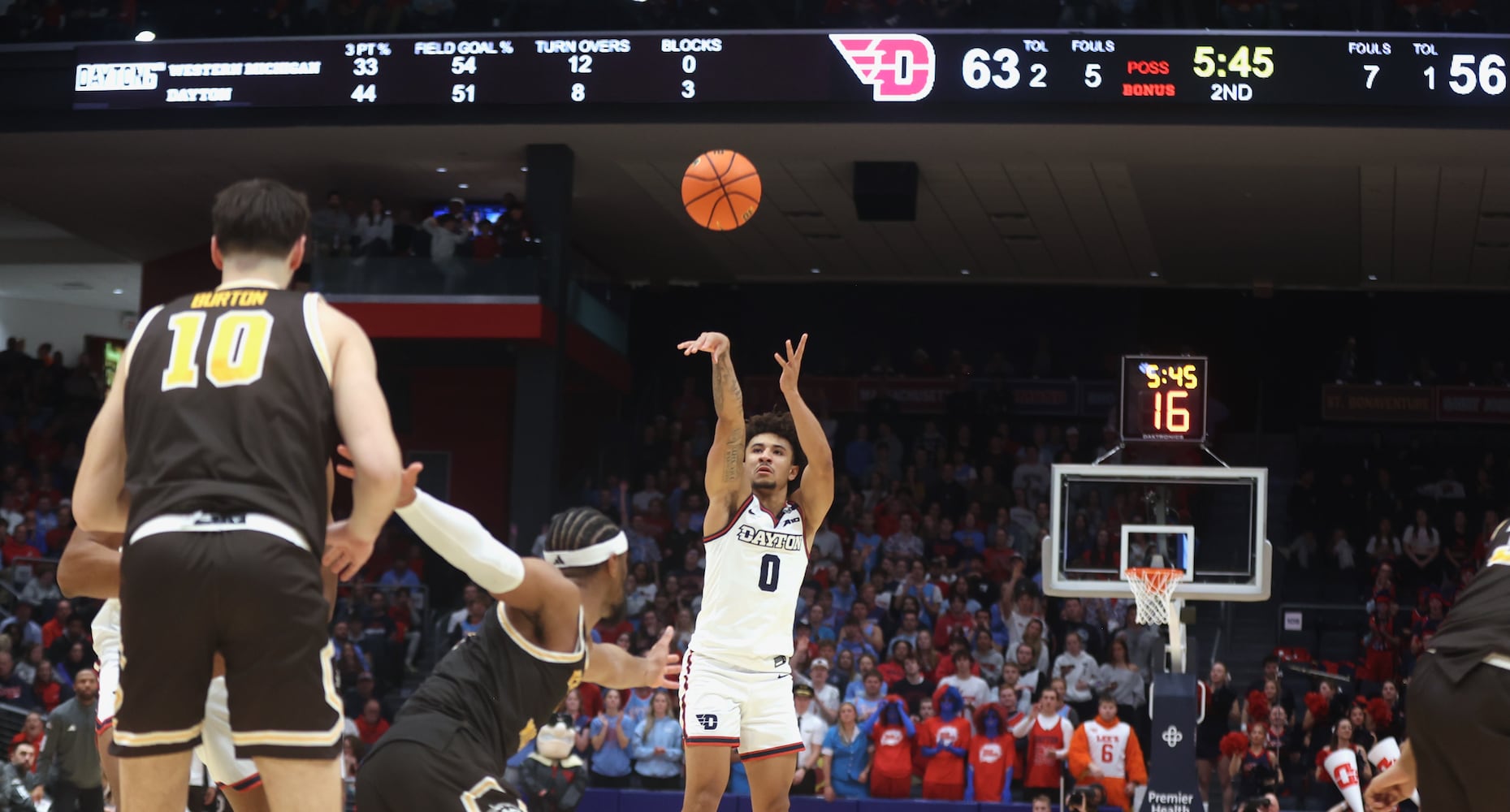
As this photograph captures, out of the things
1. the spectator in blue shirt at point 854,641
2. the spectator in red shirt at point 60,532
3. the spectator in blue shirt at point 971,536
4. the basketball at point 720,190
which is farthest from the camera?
the spectator in red shirt at point 60,532

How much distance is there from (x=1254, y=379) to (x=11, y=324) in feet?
77.4

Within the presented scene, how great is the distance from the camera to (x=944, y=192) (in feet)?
73.5

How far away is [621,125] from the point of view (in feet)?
63.3

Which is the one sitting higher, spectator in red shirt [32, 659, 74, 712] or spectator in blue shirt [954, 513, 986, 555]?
spectator in blue shirt [954, 513, 986, 555]

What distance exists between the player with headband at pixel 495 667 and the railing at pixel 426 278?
48.4 ft

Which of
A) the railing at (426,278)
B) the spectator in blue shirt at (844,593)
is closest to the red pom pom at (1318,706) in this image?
the spectator in blue shirt at (844,593)

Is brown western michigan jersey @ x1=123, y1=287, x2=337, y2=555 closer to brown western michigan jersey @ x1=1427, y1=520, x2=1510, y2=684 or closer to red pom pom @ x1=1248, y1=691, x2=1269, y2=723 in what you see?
brown western michigan jersey @ x1=1427, y1=520, x2=1510, y2=684

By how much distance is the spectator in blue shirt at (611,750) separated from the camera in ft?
50.9

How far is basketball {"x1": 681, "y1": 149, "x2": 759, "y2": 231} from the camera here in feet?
49.1

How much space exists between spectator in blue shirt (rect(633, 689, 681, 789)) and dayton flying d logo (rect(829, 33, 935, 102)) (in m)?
6.92

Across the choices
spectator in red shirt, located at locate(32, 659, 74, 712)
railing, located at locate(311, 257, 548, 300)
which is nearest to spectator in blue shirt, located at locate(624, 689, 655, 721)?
spectator in red shirt, located at locate(32, 659, 74, 712)

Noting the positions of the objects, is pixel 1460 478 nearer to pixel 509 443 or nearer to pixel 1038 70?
pixel 1038 70

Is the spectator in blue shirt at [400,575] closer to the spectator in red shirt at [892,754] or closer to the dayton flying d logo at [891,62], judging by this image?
the spectator in red shirt at [892,754]

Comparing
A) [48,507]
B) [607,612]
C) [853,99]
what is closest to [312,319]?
[607,612]
